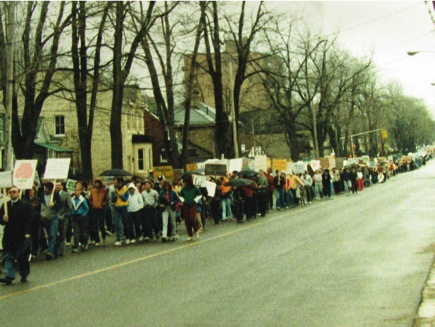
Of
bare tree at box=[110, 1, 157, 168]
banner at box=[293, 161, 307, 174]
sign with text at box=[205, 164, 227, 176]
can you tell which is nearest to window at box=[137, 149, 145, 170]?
banner at box=[293, 161, 307, 174]

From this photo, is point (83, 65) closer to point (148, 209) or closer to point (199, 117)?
point (148, 209)

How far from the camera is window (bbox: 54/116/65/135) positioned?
5503cm

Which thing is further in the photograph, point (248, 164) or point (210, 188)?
point (248, 164)

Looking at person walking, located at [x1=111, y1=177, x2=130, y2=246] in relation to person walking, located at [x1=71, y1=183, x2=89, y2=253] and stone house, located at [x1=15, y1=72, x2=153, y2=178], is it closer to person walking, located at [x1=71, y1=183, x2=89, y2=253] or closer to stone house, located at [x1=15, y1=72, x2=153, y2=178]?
person walking, located at [x1=71, y1=183, x2=89, y2=253]

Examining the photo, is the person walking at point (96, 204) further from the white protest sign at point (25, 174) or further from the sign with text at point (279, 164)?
the sign with text at point (279, 164)

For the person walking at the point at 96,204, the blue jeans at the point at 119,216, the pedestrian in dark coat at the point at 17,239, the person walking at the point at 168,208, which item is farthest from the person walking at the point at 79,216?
the pedestrian in dark coat at the point at 17,239

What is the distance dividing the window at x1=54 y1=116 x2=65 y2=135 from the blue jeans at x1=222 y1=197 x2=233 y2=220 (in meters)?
32.2

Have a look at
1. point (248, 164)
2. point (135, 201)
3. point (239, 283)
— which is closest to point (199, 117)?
point (248, 164)

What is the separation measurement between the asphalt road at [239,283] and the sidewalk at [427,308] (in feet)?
0.31

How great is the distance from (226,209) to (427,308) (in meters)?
18.0

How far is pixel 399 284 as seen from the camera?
945cm

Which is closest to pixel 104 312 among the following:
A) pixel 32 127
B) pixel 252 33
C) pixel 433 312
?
pixel 433 312

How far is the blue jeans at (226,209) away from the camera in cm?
2522

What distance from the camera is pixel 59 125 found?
180 feet
